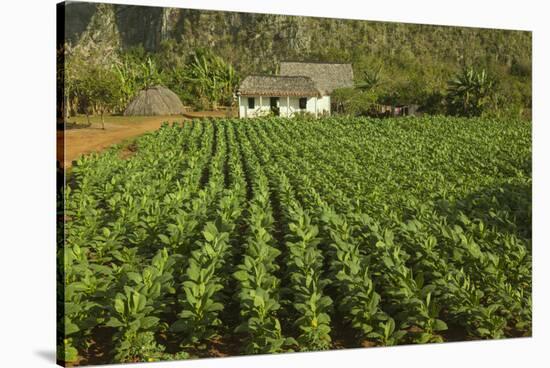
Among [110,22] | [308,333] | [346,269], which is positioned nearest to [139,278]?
[308,333]

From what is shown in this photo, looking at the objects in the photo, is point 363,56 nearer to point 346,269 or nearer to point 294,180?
point 294,180

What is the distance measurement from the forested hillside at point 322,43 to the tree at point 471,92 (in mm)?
99

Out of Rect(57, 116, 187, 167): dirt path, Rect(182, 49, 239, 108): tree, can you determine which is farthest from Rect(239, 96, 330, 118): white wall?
Rect(57, 116, 187, 167): dirt path

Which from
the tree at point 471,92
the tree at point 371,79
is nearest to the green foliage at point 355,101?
the tree at point 371,79

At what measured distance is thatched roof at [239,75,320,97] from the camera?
6.63 m

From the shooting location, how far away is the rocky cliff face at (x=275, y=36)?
5.70 meters

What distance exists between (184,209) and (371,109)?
249 centimetres

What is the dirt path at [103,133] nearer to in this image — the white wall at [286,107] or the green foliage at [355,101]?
the white wall at [286,107]

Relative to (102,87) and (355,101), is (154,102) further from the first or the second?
(355,101)

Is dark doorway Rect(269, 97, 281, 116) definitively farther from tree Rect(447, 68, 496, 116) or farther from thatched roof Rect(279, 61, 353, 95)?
tree Rect(447, 68, 496, 116)

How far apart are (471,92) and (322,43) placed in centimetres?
203

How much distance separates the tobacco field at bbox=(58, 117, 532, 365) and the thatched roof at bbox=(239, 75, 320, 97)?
0.35 meters

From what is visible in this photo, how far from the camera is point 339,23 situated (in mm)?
6652

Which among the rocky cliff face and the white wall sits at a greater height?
the rocky cliff face
